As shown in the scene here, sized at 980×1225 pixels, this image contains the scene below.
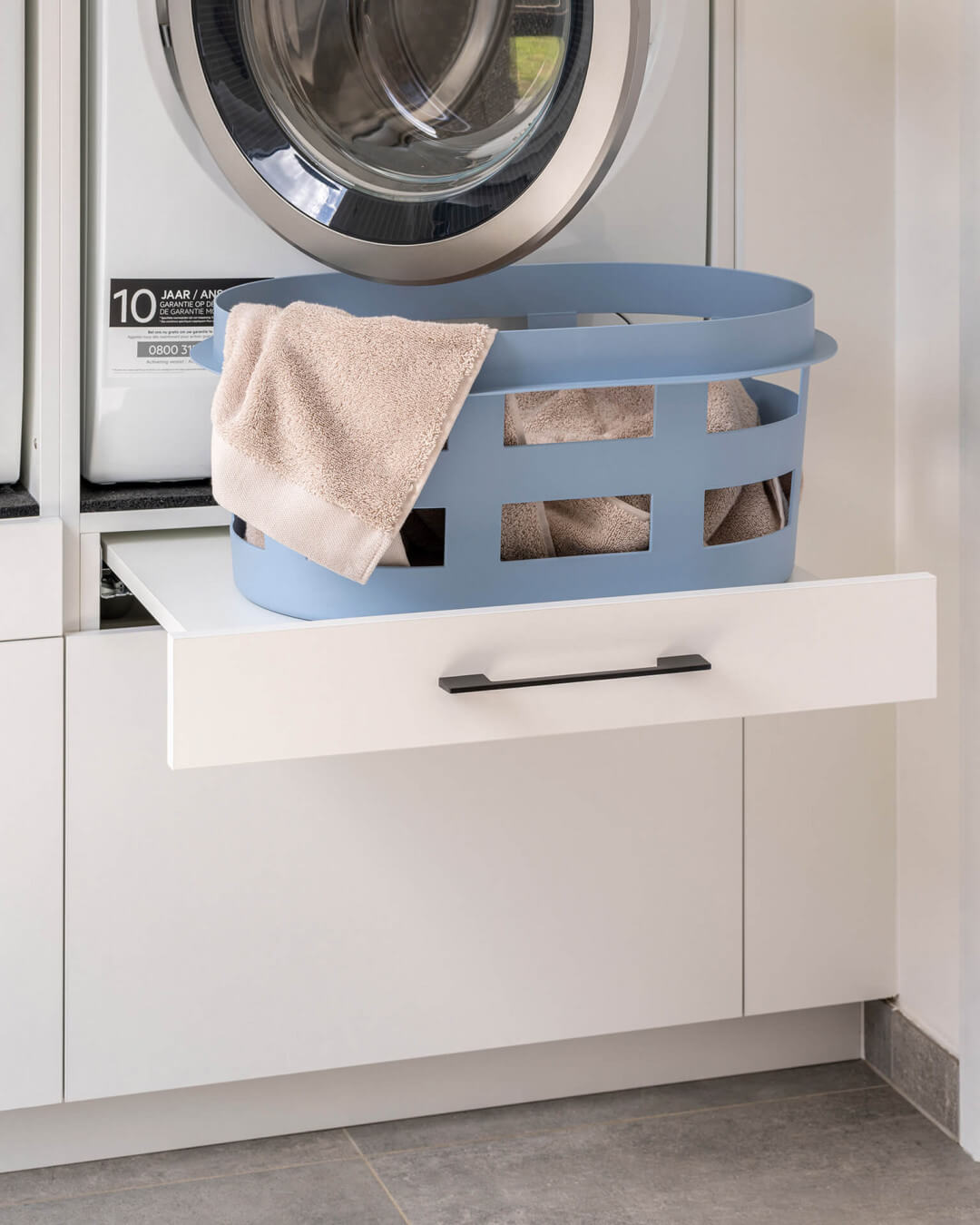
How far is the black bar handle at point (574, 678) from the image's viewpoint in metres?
1.03

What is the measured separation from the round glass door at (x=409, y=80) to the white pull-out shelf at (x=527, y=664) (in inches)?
20.2

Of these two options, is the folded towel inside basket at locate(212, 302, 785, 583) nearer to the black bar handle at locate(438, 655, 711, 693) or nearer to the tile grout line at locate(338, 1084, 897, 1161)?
the black bar handle at locate(438, 655, 711, 693)

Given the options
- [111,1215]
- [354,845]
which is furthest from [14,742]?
[111,1215]

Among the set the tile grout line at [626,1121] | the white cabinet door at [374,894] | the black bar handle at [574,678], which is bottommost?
the tile grout line at [626,1121]

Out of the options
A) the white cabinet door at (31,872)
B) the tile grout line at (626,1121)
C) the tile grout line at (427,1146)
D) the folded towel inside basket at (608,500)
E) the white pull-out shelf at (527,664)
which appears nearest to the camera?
the white pull-out shelf at (527,664)

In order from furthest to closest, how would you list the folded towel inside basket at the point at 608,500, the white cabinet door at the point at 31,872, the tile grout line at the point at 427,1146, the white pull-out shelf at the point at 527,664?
the tile grout line at the point at 427,1146
the white cabinet door at the point at 31,872
the folded towel inside basket at the point at 608,500
the white pull-out shelf at the point at 527,664

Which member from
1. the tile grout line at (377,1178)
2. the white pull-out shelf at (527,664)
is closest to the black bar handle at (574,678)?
the white pull-out shelf at (527,664)

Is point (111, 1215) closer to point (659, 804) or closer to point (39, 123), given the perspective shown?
point (659, 804)

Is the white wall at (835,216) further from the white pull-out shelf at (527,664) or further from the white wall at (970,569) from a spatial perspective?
the white pull-out shelf at (527,664)

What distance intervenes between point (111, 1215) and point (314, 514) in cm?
87

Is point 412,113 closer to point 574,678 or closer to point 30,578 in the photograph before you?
point 30,578

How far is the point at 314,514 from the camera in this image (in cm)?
102

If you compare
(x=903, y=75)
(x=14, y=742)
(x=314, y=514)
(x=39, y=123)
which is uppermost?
(x=903, y=75)

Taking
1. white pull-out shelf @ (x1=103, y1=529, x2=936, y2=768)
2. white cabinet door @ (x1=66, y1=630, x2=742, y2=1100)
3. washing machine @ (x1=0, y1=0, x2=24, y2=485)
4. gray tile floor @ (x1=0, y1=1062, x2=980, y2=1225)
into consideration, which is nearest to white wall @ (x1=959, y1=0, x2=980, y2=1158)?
gray tile floor @ (x1=0, y1=1062, x2=980, y2=1225)
